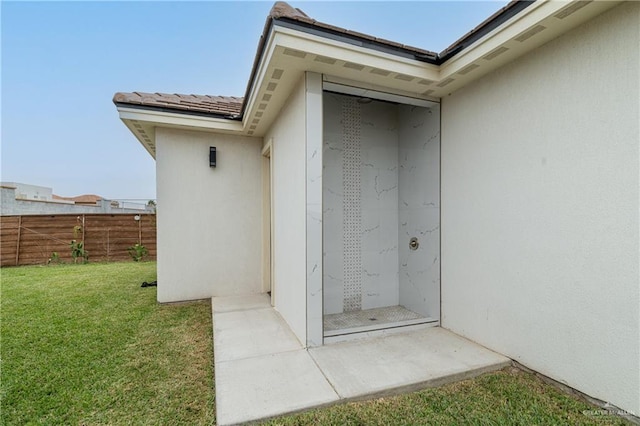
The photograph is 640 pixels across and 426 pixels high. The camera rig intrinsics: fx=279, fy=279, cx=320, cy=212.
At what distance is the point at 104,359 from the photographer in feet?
13.3

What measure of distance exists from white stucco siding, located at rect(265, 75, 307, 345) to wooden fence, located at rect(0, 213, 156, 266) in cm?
1026

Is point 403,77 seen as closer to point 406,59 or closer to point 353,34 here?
point 406,59

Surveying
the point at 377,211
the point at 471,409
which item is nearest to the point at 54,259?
the point at 377,211

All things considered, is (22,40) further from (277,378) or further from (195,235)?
(277,378)

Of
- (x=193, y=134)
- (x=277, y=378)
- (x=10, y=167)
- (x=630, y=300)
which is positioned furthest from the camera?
(x=10, y=167)

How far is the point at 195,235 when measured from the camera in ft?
22.9

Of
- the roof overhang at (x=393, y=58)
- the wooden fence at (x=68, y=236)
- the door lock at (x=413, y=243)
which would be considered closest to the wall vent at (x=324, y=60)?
the roof overhang at (x=393, y=58)

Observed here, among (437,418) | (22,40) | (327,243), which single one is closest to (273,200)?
(327,243)

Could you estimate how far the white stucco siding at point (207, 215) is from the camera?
672cm

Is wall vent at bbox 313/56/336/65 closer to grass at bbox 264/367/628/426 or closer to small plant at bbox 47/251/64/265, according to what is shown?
grass at bbox 264/367/628/426

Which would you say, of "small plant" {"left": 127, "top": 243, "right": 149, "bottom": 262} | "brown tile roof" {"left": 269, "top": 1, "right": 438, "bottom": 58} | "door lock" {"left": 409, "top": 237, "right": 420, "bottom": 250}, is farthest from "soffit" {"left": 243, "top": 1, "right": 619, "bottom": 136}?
"small plant" {"left": 127, "top": 243, "right": 149, "bottom": 262}

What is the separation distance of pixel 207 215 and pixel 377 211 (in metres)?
4.21

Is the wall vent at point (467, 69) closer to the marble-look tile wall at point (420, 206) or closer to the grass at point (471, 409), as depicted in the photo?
the marble-look tile wall at point (420, 206)

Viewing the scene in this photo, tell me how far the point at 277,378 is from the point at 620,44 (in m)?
5.09
